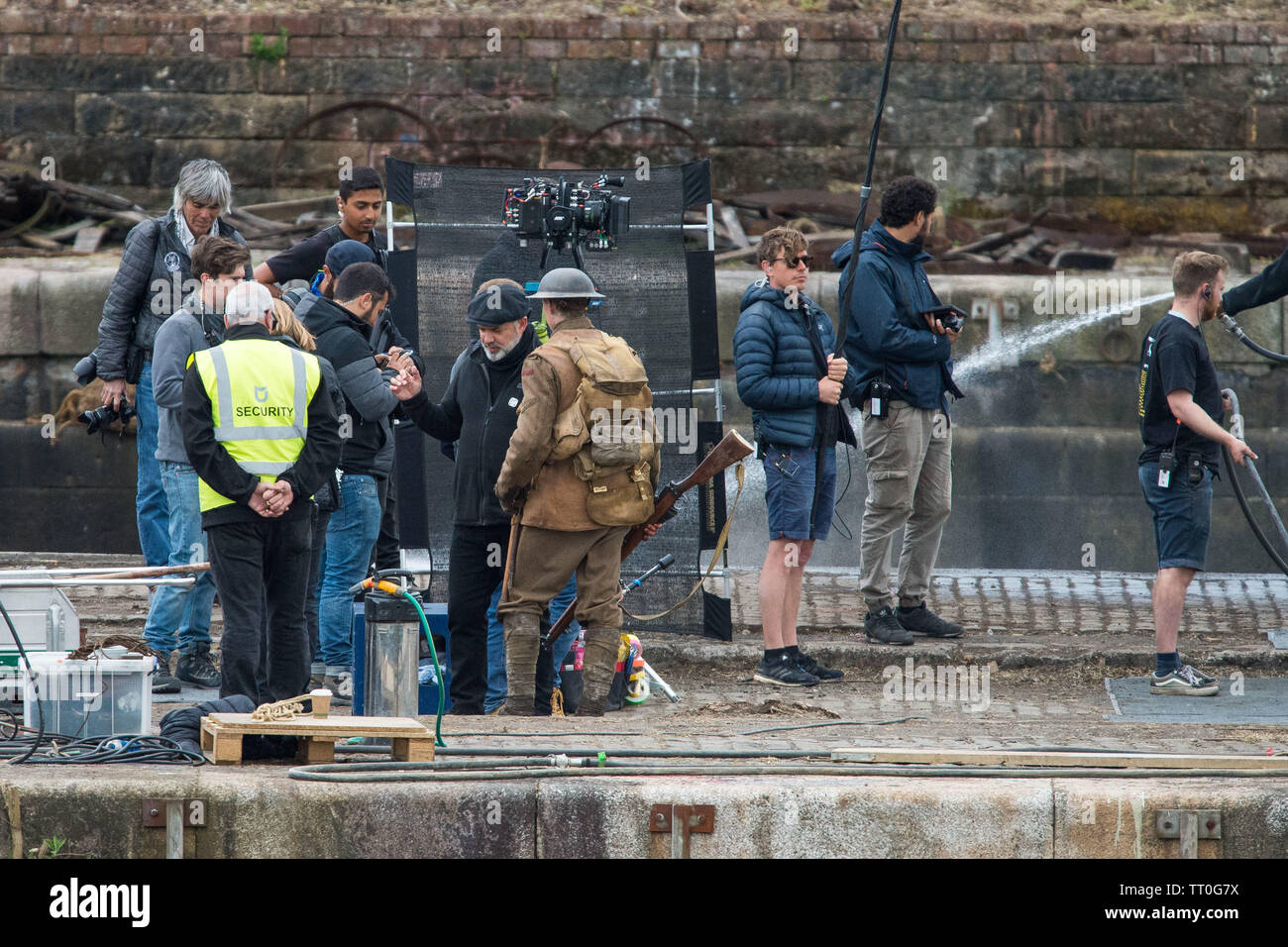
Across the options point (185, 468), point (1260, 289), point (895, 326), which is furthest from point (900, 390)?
point (185, 468)

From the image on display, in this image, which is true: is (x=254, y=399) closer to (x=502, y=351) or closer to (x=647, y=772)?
(x=502, y=351)

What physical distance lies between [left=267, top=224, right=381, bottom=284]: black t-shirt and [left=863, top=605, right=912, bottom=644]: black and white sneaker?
3.01 m

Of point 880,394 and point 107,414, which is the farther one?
point 880,394

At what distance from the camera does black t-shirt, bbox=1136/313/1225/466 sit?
25.4 ft

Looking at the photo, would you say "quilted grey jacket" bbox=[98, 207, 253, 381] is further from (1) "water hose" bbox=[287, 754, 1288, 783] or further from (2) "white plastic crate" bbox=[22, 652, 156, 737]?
(1) "water hose" bbox=[287, 754, 1288, 783]

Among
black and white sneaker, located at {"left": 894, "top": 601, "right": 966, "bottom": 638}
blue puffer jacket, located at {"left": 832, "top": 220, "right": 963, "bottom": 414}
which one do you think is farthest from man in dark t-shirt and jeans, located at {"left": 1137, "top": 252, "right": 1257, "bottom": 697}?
black and white sneaker, located at {"left": 894, "top": 601, "right": 966, "bottom": 638}

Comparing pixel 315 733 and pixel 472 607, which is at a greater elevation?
pixel 472 607

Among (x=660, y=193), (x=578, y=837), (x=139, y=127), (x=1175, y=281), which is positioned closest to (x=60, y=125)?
(x=139, y=127)

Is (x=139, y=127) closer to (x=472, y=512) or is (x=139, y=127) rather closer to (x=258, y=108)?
(x=258, y=108)

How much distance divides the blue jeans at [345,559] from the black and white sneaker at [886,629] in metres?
2.64

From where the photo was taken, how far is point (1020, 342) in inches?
462

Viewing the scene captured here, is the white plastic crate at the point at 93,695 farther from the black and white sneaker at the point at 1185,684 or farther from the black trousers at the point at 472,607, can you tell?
the black and white sneaker at the point at 1185,684

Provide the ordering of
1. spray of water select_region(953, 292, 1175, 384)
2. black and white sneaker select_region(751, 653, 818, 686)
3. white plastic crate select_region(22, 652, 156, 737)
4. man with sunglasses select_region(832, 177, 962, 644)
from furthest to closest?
spray of water select_region(953, 292, 1175, 384), man with sunglasses select_region(832, 177, 962, 644), black and white sneaker select_region(751, 653, 818, 686), white plastic crate select_region(22, 652, 156, 737)

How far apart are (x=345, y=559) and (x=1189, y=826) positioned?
3780mm
